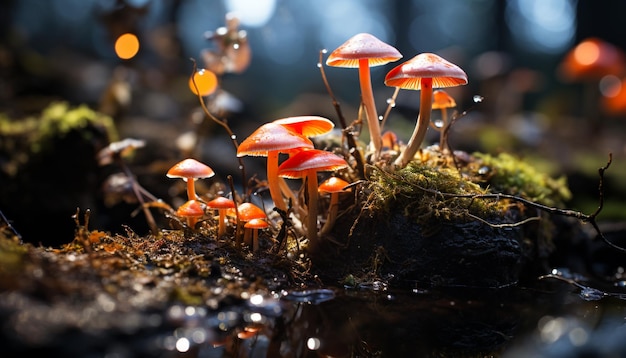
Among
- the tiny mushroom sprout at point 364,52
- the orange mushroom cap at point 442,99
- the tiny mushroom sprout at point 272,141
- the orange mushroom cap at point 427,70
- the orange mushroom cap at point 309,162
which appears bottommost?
the orange mushroom cap at point 309,162

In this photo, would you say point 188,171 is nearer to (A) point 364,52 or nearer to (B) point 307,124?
(B) point 307,124

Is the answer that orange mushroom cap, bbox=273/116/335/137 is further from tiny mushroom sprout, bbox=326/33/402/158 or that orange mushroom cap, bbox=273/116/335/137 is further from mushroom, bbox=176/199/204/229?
mushroom, bbox=176/199/204/229

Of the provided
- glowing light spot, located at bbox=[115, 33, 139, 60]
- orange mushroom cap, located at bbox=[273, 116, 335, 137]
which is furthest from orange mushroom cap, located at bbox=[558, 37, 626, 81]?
orange mushroom cap, located at bbox=[273, 116, 335, 137]

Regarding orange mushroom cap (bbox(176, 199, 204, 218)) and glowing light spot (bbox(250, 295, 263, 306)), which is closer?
glowing light spot (bbox(250, 295, 263, 306))

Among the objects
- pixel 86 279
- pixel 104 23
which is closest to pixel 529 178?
pixel 86 279

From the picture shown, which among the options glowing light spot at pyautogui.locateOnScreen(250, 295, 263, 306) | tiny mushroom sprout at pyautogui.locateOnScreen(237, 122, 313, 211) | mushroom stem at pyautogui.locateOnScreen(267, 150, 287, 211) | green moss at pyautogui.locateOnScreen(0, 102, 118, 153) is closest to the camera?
glowing light spot at pyautogui.locateOnScreen(250, 295, 263, 306)

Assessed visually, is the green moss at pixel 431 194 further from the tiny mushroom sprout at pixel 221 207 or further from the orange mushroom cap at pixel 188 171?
the orange mushroom cap at pixel 188 171

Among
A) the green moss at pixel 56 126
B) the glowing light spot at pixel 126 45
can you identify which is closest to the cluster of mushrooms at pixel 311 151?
the green moss at pixel 56 126
